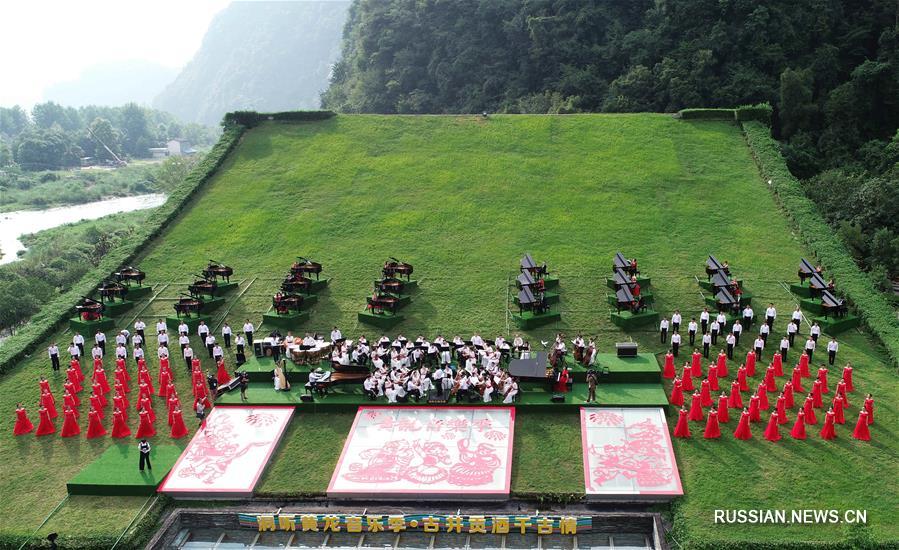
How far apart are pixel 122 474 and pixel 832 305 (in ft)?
67.4

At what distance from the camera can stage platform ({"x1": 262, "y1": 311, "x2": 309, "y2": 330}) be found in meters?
26.8

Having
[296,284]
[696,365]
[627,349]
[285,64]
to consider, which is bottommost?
[696,365]

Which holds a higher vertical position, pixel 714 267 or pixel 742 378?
pixel 714 267

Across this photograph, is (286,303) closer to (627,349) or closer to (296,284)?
(296,284)

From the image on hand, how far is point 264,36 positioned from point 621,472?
194282 mm

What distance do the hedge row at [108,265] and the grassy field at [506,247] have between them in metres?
0.58

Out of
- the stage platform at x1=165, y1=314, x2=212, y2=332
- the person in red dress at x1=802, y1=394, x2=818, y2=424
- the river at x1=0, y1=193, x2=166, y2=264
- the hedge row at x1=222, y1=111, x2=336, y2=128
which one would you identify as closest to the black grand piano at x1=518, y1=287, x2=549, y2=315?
the person in red dress at x1=802, y1=394, x2=818, y2=424

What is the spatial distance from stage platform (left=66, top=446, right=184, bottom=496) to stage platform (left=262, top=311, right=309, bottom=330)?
7027 millimetres

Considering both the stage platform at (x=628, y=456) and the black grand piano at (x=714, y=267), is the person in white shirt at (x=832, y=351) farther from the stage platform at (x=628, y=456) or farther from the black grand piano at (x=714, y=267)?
the stage platform at (x=628, y=456)

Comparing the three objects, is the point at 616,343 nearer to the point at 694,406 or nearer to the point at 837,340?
the point at 694,406

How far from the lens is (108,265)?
104ft

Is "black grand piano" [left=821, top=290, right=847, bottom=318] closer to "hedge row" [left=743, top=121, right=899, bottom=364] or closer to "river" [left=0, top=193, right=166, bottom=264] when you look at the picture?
"hedge row" [left=743, top=121, right=899, bottom=364]

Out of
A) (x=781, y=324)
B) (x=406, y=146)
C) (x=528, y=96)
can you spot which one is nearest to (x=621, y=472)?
(x=781, y=324)

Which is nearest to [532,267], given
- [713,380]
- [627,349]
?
[627,349]
